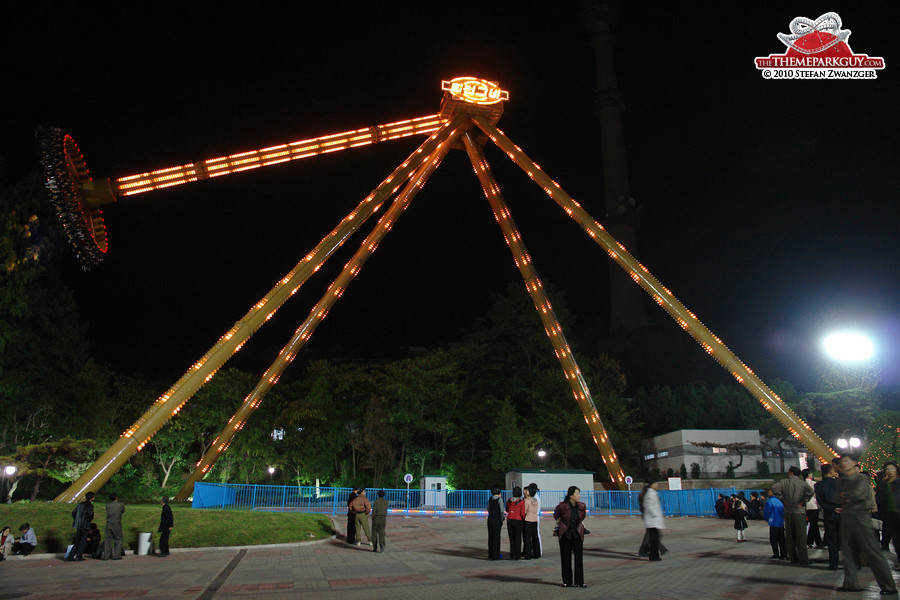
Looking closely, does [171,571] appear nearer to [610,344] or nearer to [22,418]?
[22,418]

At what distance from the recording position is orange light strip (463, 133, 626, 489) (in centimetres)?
2928

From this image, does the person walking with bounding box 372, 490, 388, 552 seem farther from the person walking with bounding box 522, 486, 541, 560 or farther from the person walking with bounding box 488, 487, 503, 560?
the person walking with bounding box 522, 486, 541, 560

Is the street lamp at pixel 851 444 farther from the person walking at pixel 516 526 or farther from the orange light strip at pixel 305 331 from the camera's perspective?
the orange light strip at pixel 305 331

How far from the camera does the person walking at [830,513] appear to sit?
10086 millimetres

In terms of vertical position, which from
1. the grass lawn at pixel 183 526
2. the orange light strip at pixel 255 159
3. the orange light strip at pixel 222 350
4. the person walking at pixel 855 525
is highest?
the orange light strip at pixel 255 159

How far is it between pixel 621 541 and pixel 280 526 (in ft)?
32.2

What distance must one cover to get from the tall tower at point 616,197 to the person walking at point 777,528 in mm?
73736

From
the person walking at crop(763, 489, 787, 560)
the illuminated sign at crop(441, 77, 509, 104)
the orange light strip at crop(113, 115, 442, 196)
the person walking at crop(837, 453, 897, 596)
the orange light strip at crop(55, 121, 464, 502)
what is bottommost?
the person walking at crop(763, 489, 787, 560)

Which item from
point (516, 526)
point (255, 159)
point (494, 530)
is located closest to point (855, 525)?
point (516, 526)

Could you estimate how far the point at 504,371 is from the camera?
5016 centimetres

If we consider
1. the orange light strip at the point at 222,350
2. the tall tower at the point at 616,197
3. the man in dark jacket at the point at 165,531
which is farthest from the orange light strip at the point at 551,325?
the tall tower at the point at 616,197

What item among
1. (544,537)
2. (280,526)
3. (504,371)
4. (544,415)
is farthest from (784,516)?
(504,371)

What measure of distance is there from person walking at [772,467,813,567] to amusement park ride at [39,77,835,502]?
14302 mm
